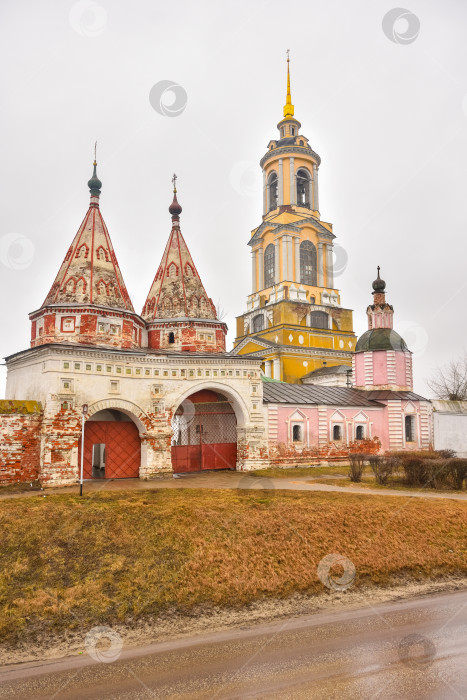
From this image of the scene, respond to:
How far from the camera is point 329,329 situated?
1833 inches

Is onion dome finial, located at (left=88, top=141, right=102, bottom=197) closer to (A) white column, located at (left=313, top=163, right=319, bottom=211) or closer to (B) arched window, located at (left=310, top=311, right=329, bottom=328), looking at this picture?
(B) arched window, located at (left=310, top=311, right=329, bottom=328)

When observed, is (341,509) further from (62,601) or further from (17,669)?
(17,669)

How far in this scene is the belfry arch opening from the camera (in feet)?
62.5

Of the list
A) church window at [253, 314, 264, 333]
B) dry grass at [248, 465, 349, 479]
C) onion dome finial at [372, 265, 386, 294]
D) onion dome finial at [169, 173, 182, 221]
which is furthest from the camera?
church window at [253, 314, 264, 333]

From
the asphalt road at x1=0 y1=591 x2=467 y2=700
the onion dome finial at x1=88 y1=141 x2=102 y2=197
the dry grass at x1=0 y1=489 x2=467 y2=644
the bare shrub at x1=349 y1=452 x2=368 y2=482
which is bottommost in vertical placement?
the asphalt road at x1=0 y1=591 x2=467 y2=700

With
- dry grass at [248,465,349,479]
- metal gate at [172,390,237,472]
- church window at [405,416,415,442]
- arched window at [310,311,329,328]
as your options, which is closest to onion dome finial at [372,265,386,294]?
church window at [405,416,415,442]

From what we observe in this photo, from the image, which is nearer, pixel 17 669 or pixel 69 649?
pixel 17 669

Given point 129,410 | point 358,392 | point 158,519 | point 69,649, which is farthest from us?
point 358,392

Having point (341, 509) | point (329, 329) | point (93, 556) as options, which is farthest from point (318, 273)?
point (93, 556)

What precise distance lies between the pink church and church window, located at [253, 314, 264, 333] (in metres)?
17.1

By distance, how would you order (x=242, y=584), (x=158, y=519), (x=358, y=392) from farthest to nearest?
(x=358, y=392) < (x=158, y=519) < (x=242, y=584)

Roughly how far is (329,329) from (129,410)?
98.6ft

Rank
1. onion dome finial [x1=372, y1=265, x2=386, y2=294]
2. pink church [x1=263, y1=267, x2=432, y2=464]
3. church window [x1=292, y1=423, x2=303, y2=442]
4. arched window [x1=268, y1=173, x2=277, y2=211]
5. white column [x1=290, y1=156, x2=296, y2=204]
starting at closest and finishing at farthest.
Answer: pink church [x1=263, y1=267, x2=432, y2=464] → church window [x1=292, y1=423, x2=303, y2=442] → onion dome finial [x1=372, y1=265, x2=386, y2=294] → white column [x1=290, y1=156, x2=296, y2=204] → arched window [x1=268, y1=173, x2=277, y2=211]

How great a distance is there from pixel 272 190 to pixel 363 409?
30.5m
